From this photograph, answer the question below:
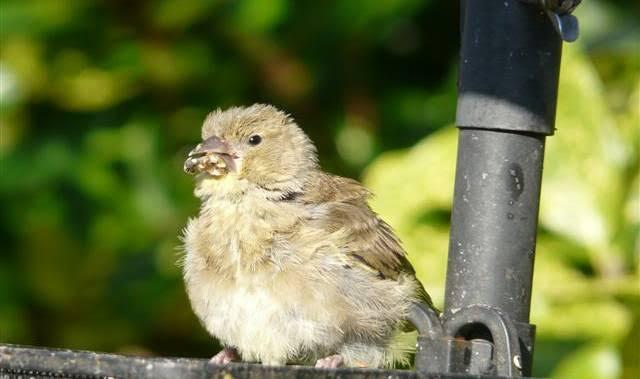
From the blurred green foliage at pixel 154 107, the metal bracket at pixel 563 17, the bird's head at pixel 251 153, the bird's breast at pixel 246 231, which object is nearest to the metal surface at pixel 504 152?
the metal bracket at pixel 563 17

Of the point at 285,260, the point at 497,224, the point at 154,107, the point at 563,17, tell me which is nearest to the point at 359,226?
the point at 285,260

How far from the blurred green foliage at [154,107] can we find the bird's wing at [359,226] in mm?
758

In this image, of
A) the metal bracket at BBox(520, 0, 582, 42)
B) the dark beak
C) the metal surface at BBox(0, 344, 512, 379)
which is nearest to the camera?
the metal surface at BBox(0, 344, 512, 379)

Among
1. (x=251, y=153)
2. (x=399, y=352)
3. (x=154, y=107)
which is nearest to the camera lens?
(x=399, y=352)

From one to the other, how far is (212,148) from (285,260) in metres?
0.55

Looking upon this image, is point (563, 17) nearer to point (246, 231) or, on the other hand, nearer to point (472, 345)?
point (472, 345)

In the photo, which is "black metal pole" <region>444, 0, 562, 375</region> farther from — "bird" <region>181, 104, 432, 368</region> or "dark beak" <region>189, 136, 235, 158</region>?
"dark beak" <region>189, 136, 235, 158</region>

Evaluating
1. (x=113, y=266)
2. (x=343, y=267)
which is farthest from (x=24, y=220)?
(x=343, y=267)

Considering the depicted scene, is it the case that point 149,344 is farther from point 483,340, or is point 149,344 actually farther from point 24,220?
point 483,340

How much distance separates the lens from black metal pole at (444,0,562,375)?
3105mm

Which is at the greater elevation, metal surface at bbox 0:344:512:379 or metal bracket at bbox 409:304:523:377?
metal bracket at bbox 409:304:523:377

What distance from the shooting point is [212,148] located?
388 centimetres

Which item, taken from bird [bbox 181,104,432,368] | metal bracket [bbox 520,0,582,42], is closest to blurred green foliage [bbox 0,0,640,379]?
bird [bbox 181,104,432,368]

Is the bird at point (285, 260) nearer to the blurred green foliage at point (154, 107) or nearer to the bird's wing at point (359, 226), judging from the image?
the bird's wing at point (359, 226)
